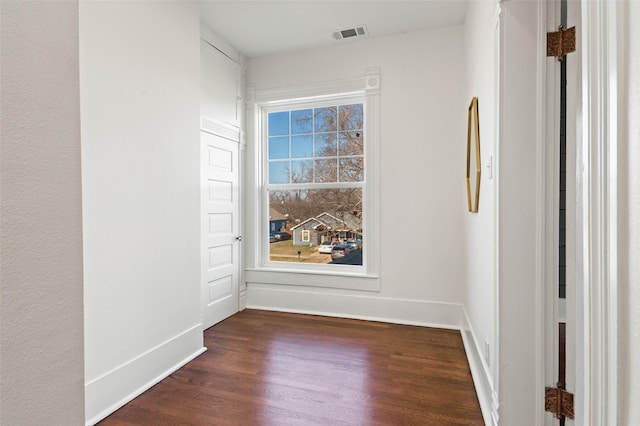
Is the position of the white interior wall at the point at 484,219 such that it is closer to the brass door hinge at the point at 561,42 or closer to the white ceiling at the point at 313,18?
the brass door hinge at the point at 561,42

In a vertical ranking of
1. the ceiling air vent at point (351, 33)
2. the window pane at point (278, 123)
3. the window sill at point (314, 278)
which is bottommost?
the window sill at point (314, 278)

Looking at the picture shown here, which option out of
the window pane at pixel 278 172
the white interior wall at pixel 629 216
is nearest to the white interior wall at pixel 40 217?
the white interior wall at pixel 629 216

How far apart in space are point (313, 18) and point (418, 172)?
1.71 m

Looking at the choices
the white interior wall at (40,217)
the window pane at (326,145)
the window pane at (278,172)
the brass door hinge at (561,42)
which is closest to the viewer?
the white interior wall at (40,217)

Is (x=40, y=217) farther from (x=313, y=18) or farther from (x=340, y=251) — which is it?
(x=340, y=251)

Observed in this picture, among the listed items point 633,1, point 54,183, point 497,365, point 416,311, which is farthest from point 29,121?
point 416,311

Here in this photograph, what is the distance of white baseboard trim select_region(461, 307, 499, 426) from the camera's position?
1727 mm

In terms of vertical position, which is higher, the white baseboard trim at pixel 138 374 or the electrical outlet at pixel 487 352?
the electrical outlet at pixel 487 352

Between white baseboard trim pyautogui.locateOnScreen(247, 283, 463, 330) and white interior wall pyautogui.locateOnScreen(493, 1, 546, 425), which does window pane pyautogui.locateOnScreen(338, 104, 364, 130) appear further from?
white interior wall pyautogui.locateOnScreen(493, 1, 546, 425)

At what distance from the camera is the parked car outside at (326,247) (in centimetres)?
387

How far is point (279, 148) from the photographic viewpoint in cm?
400

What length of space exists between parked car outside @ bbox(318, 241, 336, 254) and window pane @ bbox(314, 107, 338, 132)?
1237 mm

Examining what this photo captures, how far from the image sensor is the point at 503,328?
1596mm

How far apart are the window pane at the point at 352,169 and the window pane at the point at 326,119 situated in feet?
1.26
